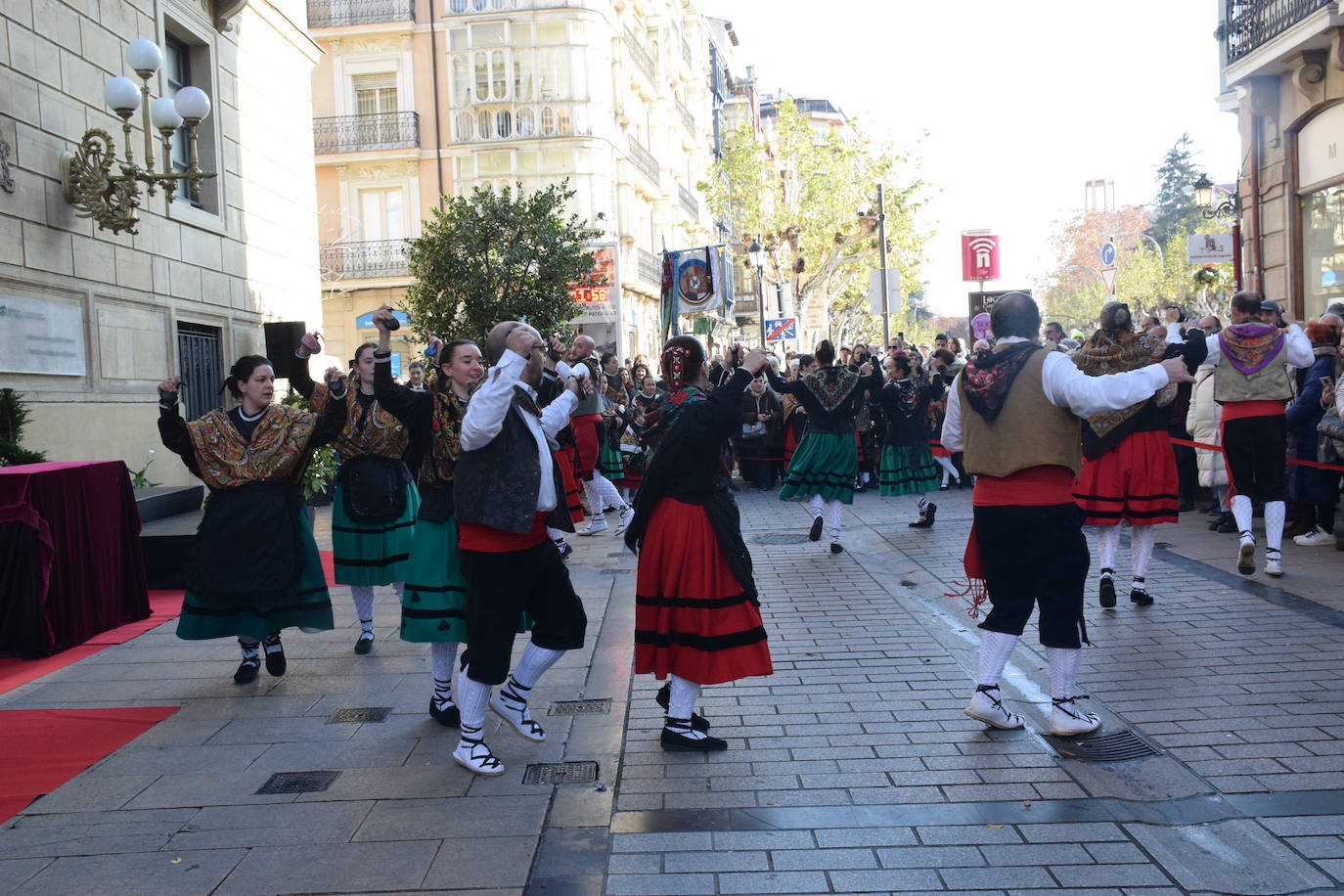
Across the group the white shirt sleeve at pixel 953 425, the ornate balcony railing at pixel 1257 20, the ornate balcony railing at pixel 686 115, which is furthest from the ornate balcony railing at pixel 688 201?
the white shirt sleeve at pixel 953 425

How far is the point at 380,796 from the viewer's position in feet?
15.2

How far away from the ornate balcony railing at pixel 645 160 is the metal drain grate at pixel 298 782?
36891mm

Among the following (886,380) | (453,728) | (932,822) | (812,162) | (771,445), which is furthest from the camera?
(812,162)

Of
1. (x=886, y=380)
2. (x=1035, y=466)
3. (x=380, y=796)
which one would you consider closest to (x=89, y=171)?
(x=886, y=380)

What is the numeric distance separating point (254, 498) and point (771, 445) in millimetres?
12337

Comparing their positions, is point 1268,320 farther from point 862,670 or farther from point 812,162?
point 812,162

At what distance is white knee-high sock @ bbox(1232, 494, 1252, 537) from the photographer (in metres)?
8.37

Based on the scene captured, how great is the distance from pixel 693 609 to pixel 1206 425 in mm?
8342

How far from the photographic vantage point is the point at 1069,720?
509 cm

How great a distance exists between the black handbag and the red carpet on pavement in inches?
58.7

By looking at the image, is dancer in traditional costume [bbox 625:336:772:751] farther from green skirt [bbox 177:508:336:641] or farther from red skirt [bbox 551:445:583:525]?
red skirt [bbox 551:445:583:525]

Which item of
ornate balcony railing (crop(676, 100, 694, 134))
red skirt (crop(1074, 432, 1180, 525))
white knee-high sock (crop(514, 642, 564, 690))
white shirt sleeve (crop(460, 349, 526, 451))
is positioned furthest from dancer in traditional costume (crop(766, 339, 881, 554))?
ornate balcony railing (crop(676, 100, 694, 134))

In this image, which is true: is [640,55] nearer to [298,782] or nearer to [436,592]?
[436,592]

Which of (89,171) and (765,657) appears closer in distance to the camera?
(765,657)
